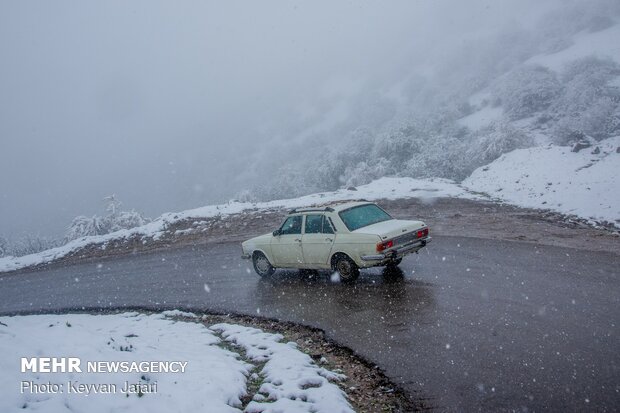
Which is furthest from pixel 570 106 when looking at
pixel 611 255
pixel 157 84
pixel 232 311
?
pixel 157 84

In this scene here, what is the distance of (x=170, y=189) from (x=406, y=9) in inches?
2410

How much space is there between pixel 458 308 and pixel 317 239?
3463 mm

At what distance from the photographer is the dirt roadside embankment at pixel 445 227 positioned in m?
10.8

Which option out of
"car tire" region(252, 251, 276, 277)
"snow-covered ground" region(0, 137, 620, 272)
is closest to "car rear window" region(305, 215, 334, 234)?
"car tire" region(252, 251, 276, 277)

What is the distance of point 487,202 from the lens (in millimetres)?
16156

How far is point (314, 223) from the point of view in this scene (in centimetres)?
952

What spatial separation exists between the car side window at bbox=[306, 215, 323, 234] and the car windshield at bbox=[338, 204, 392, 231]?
0.55 metres

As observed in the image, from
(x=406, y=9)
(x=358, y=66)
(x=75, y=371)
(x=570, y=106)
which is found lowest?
(x=75, y=371)

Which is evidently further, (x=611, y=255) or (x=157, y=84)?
(x=157, y=84)

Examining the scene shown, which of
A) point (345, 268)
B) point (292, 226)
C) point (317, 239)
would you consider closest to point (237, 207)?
point (292, 226)

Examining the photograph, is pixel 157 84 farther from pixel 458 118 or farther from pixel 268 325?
pixel 268 325

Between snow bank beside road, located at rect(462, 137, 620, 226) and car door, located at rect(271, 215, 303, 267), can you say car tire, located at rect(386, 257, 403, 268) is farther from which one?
snow bank beside road, located at rect(462, 137, 620, 226)

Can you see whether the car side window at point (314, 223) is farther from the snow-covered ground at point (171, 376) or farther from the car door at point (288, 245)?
the snow-covered ground at point (171, 376)

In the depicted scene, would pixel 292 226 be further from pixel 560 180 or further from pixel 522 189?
pixel 560 180
